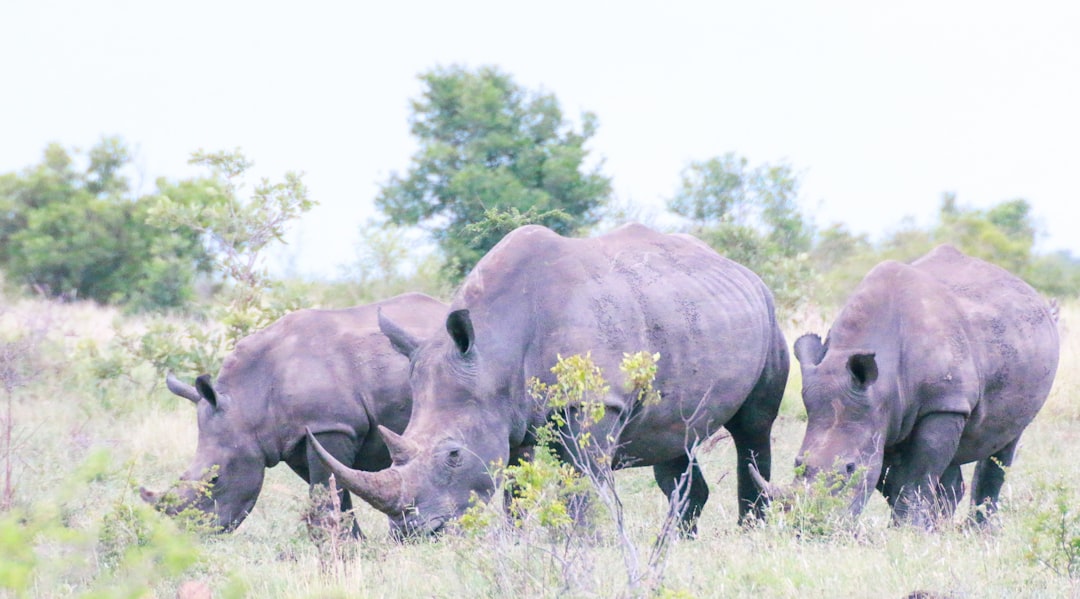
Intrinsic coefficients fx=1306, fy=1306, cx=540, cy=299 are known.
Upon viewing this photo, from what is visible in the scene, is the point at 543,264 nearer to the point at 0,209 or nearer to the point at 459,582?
the point at 459,582

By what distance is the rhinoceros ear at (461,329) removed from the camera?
6.99m

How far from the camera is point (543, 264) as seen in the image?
7492mm

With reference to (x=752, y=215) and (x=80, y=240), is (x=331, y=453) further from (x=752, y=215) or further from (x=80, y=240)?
(x=80, y=240)

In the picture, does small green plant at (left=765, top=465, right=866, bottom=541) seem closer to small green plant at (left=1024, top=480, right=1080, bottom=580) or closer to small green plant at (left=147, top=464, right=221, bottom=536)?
small green plant at (left=1024, top=480, right=1080, bottom=580)

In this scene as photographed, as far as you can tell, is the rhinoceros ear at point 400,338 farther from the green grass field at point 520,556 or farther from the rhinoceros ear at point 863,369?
the rhinoceros ear at point 863,369

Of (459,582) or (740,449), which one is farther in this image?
(740,449)

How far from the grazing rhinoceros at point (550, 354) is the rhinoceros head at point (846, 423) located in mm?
528

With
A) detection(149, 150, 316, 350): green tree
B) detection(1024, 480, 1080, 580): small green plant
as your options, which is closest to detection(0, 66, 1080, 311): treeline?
detection(149, 150, 316, 350): green tree

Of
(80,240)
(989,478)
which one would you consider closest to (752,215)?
(989,478)

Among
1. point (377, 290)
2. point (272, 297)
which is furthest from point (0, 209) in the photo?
point (272, 297)

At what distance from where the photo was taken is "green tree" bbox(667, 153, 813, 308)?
1702 cm

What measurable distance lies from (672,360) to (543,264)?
3.10 ft

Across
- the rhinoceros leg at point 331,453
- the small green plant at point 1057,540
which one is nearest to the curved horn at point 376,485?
the rhinoceros leg at point 331,453

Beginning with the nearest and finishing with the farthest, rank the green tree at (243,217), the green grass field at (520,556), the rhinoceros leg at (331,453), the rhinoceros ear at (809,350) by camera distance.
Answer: the green grass field at (520,556)
the rhinoceros ear at (809,350)
the rhinoceros leg at (331,453)
the green tree at (243,217)
